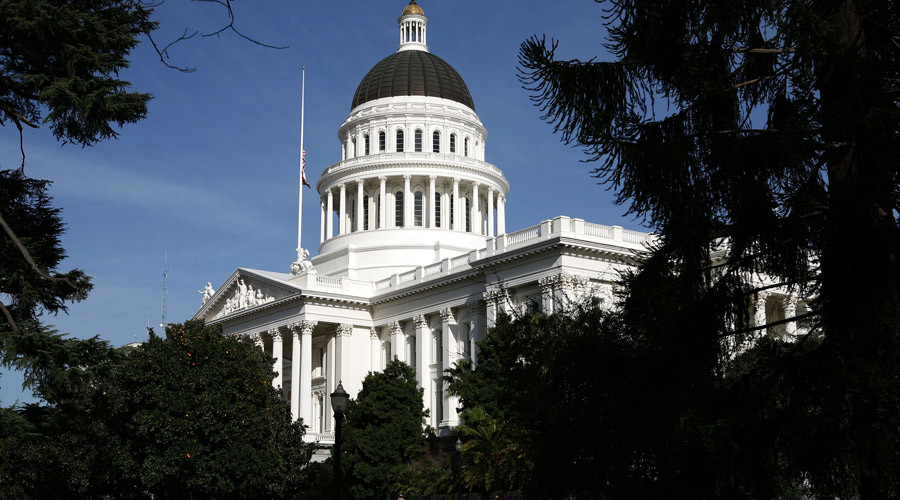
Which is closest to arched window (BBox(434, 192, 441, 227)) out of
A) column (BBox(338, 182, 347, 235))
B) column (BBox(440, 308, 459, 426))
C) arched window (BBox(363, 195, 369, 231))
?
arched window (BBox(363, 195, 369, 231))

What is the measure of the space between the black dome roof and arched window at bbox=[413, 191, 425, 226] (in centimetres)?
921

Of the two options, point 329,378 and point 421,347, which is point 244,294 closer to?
point 329,378

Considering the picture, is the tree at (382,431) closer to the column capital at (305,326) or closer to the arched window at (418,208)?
the column capital at (305,326)

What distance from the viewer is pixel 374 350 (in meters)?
67.3

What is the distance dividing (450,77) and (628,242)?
3448cm

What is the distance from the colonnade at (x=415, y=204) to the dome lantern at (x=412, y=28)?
1595 cm

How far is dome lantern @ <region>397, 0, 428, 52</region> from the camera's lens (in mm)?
88125

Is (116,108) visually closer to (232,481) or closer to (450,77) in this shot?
(232,481)

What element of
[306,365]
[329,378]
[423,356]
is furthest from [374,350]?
[423,356]

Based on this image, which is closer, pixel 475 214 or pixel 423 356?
pixel 423 356

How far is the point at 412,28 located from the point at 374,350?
112ft

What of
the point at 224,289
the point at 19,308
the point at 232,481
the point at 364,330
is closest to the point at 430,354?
the point at 364,330

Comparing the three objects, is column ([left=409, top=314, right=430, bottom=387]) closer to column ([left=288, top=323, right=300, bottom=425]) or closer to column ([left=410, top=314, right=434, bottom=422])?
column ([left=410, top=314, right=434, bottom=422])

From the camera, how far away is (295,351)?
65688 millimetres
